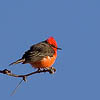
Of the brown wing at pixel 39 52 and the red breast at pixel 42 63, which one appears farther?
the red breast at pixel 42 63

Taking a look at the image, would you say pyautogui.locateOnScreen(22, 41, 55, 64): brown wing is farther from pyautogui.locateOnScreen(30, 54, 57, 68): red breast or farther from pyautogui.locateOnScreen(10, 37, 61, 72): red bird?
pyautogui.locateOnScreen(30, 54, 57, 68): red breast

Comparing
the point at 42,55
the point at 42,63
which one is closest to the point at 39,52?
the point at 42,55

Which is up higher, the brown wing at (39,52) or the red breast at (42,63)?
the brown wing at (39,52)

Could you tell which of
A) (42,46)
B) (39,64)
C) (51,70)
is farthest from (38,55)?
(51,70)

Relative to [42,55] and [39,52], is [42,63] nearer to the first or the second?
[42,55]

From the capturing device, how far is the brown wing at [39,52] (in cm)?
580

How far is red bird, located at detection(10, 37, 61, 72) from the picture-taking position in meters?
5.79

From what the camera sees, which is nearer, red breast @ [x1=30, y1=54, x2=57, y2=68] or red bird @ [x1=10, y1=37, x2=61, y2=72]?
red bird @ [x1=10, y1=37, x2=61, y2=72]

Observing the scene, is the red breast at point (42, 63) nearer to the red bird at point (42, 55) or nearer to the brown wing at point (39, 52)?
the red bird at point (42, 55)

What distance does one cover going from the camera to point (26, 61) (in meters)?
5.11

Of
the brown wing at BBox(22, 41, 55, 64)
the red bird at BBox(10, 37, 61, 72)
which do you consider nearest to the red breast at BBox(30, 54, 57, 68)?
the red bird at BBox(10, 37, 61, 72)

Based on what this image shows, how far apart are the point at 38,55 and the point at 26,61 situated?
1.08 m

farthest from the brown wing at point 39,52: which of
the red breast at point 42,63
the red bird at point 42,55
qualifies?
the red breast at point 42,63

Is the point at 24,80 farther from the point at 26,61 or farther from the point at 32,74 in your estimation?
the point at 26,61
